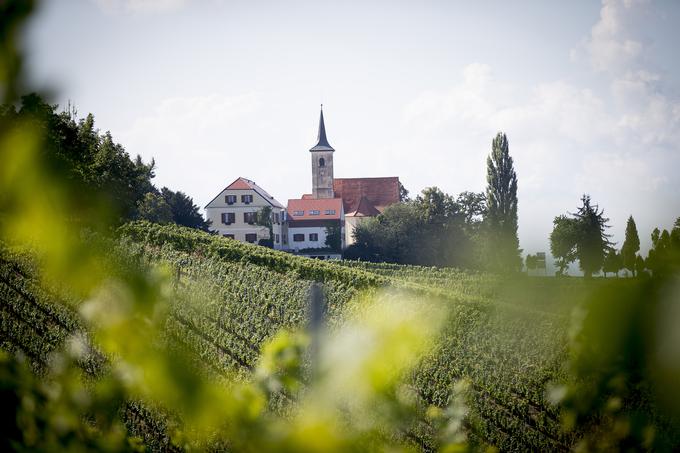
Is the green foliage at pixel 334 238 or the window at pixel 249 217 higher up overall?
the window at pixel 249 217

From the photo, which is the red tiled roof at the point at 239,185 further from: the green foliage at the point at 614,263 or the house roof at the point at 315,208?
the green foliage at the point at 614,263

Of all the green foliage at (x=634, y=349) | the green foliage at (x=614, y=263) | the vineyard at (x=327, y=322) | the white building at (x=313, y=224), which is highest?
the white building at (x=313, y=224)

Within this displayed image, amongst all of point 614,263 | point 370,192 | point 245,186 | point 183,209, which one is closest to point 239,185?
point 245,186

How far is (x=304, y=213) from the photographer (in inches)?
2056

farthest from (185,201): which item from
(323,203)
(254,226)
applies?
(323,203)

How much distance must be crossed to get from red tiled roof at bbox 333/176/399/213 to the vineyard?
4046 centimetres

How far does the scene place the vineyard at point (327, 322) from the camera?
9.77 m

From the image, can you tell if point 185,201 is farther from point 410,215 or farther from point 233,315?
point 233,315

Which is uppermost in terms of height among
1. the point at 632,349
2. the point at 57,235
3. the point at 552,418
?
the point at 57,235

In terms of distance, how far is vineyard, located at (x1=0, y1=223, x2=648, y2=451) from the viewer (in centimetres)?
977

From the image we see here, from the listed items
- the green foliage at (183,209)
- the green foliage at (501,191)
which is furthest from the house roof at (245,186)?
the green foliage at (501,191)

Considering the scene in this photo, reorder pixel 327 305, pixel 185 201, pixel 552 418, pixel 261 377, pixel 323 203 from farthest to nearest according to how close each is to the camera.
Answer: pixel 323 203, pixel 185 201, pixel 327 305, pixel 552 418, pixel 261 377

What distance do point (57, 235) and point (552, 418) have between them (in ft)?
33.9

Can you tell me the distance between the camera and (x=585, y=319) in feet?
4.42
